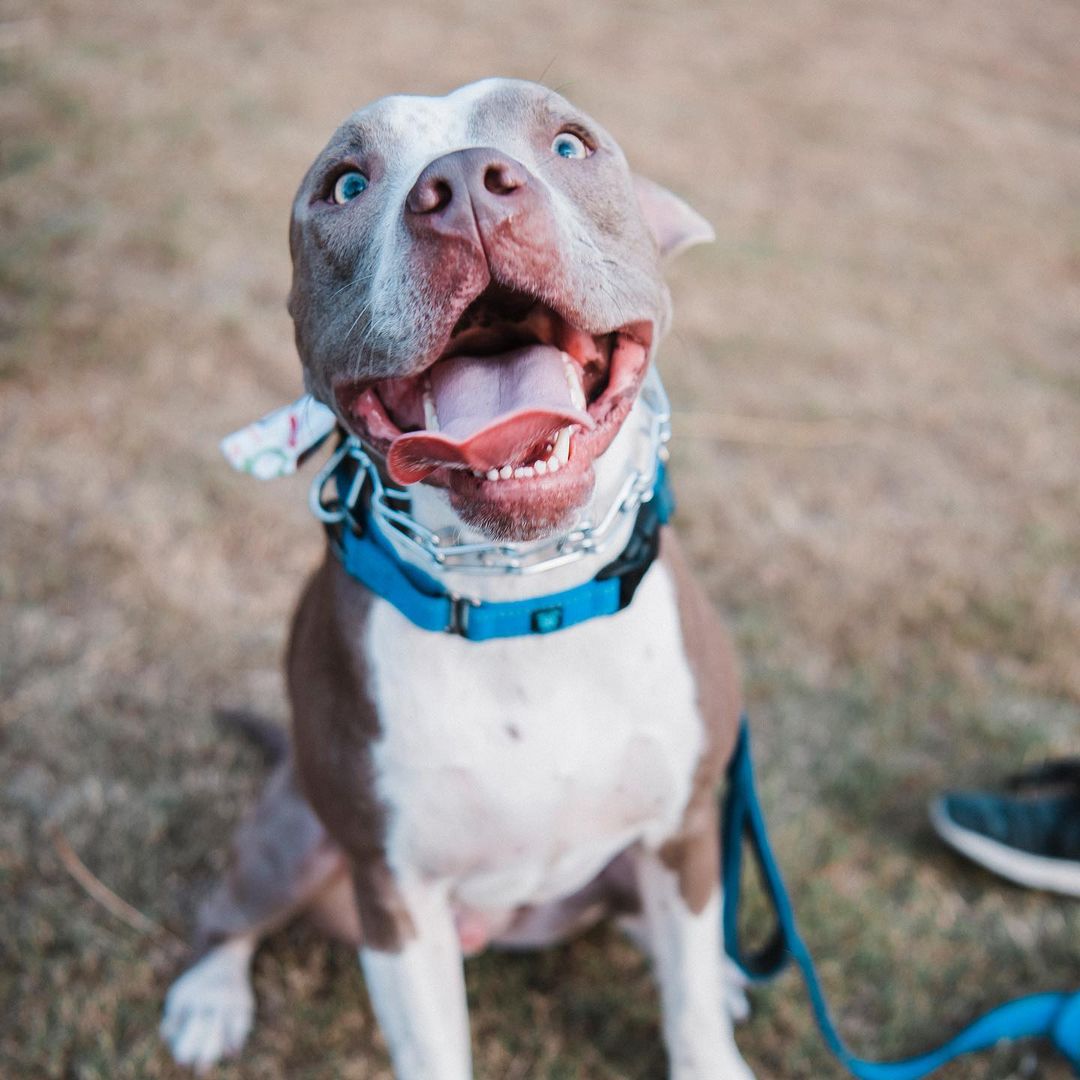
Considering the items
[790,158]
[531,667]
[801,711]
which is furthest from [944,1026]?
[790,158]

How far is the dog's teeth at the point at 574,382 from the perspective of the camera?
1642 millimetres

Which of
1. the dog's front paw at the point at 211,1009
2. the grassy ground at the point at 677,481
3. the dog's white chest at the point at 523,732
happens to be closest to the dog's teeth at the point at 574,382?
the dog's white chest at the point at 523,732

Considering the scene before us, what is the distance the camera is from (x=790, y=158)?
7.89 m

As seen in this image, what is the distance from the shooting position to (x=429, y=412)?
1.66 m

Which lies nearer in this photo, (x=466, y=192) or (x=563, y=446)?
(x=466, y=192)

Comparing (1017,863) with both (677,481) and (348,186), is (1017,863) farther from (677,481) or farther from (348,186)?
(348,186)

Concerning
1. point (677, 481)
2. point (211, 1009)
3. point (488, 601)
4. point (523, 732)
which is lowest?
point (677, 481)

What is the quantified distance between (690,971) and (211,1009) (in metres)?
1.07

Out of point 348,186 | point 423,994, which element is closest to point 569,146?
point 348,186

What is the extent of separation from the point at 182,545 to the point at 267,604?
0.46 m

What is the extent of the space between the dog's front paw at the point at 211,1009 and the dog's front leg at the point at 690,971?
0.96m

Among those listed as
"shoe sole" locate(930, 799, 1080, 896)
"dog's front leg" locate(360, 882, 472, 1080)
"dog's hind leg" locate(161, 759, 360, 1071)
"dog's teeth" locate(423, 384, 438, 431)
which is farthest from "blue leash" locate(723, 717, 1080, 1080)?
"dog's teeth" locate(423, 384, 438, 431)

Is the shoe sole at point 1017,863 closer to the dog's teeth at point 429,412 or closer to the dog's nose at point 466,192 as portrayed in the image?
the dog's teeth at point 429,412

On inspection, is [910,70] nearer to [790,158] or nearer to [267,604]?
[790,158]
